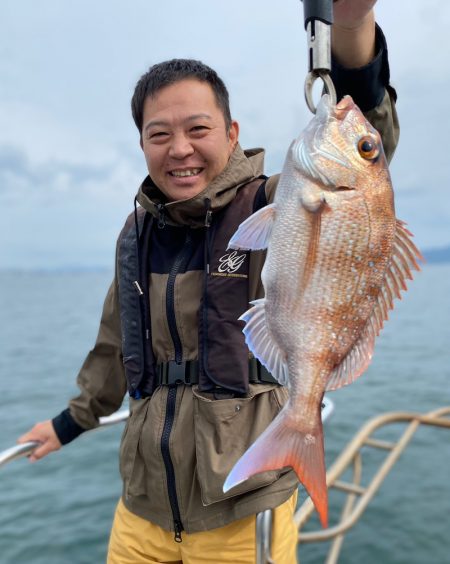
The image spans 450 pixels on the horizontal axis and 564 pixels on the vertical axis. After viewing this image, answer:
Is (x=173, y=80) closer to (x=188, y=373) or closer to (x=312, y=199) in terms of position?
(x=312, y=199)

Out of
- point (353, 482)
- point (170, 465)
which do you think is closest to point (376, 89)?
point (170, 465)

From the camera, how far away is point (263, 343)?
172cm

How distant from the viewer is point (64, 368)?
17469 mm

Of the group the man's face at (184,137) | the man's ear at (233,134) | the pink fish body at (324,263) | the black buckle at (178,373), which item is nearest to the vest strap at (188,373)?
the black buckle at (178,373)

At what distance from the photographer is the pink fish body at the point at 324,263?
5.37 ft

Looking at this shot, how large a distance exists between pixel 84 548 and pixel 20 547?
2.50 ft

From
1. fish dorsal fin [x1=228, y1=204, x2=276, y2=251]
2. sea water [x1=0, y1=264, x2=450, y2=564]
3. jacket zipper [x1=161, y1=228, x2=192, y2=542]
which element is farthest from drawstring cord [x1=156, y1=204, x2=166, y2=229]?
sea water [x1=0, y1=264, x2=450, y2=564]

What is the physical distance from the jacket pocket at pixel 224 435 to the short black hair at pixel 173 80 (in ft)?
4.06

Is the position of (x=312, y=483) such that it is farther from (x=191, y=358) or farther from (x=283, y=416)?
(x=191, y=358)

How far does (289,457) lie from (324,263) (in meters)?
0.61

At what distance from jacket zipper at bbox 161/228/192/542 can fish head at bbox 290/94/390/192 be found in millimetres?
862

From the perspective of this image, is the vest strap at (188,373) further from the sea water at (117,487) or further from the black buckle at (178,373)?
the sea water at (117,487)

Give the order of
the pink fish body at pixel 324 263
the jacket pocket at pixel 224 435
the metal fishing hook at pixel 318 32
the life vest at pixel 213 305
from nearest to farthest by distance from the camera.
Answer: the metal fishing hook at pixel 318 32, the pink fish body at pixel 324 263, the jacket pocket at pixel 224 435, the life vest at pixel 213 305

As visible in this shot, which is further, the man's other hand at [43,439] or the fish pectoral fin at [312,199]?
the man's other hand at [43,439]
